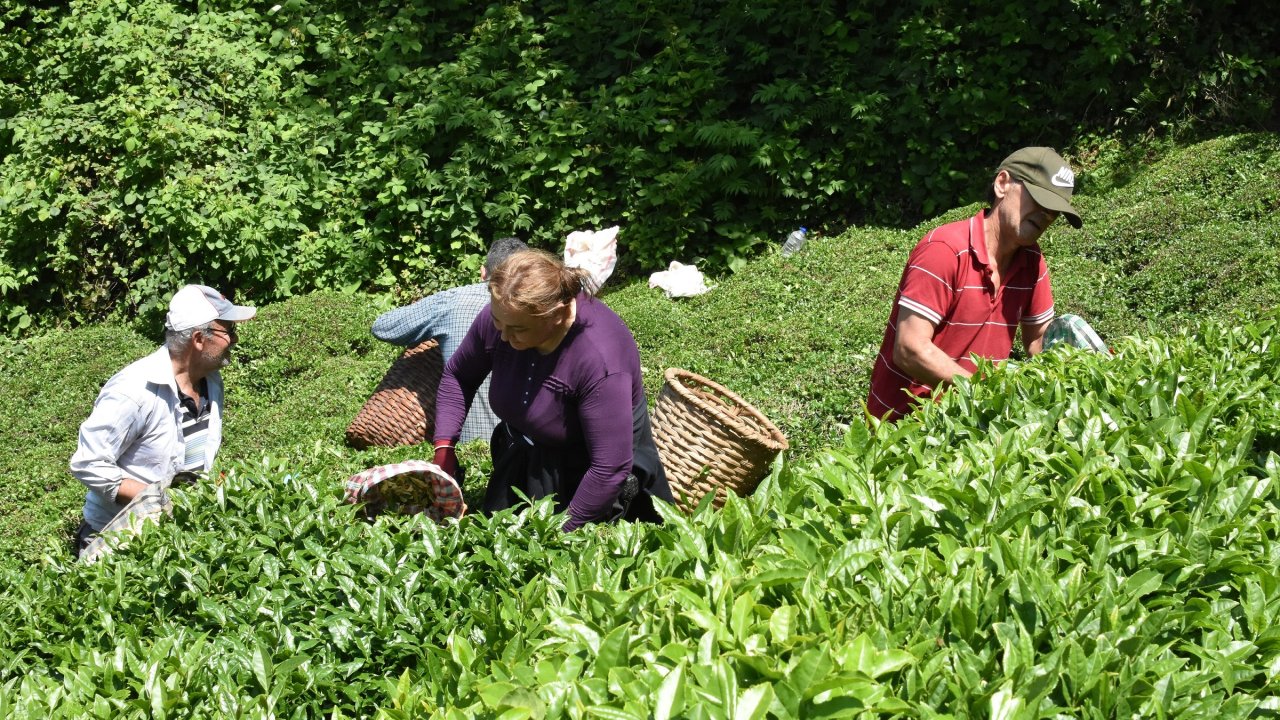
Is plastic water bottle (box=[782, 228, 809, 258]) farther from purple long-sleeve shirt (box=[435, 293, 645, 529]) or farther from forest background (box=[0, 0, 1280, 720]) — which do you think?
purple long-sleeve shirt (box=[435, 293, 645, 529])

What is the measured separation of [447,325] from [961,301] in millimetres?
3105

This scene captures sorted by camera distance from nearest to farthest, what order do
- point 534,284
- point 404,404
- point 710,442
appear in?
1. point 534,284
2. point 710,442
3. point 404,404

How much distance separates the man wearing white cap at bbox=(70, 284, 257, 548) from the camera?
4258 millimetres

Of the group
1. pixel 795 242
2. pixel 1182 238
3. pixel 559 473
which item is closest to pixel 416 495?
pixel 559 473

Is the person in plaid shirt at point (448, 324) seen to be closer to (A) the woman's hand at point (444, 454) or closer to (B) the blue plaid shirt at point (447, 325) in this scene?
(B) the blue plaid shirt at point (447, 325)

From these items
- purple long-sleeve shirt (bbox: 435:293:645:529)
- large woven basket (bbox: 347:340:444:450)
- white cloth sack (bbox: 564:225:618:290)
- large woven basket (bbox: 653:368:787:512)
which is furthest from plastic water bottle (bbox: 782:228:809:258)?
purple long-sleeve shirt (bbox: 435:293:645:529)

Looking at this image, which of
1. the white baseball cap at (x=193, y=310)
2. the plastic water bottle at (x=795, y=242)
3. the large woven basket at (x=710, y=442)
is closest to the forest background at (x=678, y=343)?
the plastic water bottle at (x=795, y=242)

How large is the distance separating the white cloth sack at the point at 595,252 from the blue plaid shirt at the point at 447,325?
1910 millimetres

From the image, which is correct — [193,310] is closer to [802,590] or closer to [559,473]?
[559,473]

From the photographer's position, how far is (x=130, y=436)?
4328 mm

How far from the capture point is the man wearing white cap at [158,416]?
426 centimetres

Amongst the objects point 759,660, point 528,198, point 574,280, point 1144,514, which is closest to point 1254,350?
point 1144,514

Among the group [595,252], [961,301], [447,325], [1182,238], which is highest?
[961,301]

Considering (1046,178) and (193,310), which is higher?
(1046,178)
